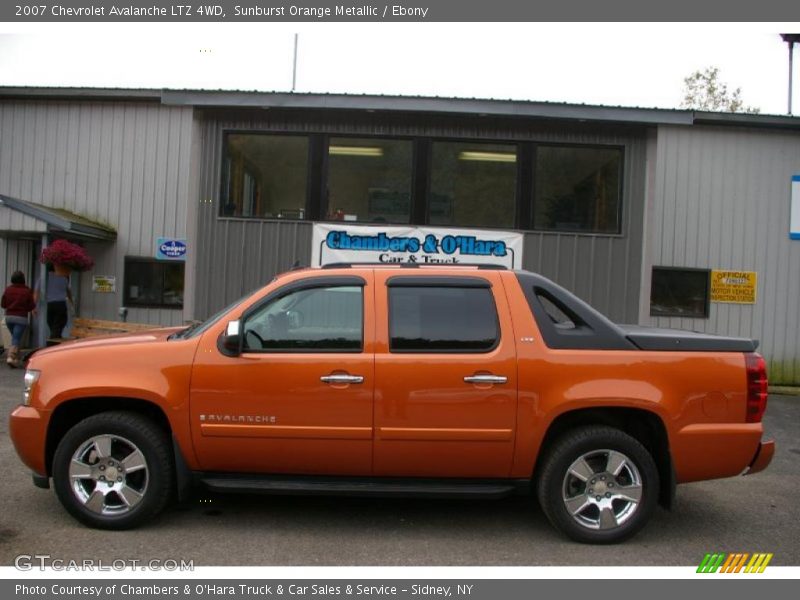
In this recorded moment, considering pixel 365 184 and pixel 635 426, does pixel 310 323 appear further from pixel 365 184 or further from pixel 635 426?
pixel 365 184

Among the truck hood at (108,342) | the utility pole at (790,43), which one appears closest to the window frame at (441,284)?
the truck hood at (108,342)

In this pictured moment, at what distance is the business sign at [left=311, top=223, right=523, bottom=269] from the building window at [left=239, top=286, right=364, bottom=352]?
5.52 metres

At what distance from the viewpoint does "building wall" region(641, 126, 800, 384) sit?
1140 cm

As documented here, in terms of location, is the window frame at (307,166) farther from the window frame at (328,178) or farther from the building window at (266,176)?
the window frame at (328,178)

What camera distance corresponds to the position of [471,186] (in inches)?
399

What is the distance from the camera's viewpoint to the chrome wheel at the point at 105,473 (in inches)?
169

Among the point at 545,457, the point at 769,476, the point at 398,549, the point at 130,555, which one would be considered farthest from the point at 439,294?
the point at 769,476

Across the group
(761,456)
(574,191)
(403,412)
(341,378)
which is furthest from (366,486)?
(574,191)

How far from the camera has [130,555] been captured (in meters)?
3.97

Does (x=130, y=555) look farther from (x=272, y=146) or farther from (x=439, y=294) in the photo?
(x=272, y=146)

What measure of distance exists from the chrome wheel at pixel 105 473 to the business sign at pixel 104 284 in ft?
28.2

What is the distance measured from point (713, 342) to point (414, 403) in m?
2.07

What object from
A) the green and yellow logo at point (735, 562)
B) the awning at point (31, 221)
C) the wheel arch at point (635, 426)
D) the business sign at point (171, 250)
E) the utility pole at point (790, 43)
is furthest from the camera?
the utility pole at point (790, 43)

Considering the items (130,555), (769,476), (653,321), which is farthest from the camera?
(653,321)
